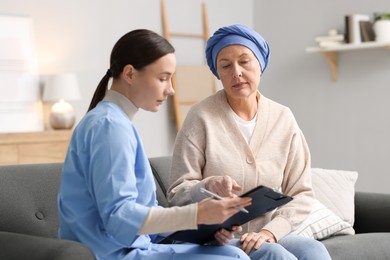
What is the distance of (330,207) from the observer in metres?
3.37

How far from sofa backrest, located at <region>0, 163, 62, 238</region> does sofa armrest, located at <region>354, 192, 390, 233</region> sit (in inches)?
58.8

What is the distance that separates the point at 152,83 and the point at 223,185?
405mm

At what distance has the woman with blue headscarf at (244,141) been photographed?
2631 mm

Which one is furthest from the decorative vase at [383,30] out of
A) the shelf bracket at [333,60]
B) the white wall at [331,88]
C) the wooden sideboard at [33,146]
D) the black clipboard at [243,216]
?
the black clipboard at [243,216]

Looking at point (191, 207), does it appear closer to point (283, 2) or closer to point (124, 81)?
point (124, 81)

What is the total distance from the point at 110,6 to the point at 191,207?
4350mm

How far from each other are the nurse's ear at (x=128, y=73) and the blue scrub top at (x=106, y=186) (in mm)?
85

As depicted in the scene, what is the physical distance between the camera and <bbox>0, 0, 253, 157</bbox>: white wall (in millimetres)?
5578

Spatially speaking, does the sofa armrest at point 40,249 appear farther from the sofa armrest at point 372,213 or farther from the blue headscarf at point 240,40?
the sofa armrest at point 372,213

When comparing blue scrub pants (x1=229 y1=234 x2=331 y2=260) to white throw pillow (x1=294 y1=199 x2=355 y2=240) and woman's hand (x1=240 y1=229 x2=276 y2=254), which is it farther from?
white throw pillow (x1=294 y1=199 x2=355 y2=240)

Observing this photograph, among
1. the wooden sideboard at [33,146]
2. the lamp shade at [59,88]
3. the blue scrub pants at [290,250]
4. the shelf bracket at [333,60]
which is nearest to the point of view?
the blue scrub pants at [290,250]

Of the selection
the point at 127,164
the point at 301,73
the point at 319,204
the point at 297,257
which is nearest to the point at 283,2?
the point at 301,73

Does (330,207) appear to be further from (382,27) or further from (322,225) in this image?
(382,27)

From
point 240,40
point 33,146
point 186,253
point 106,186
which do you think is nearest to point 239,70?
point 240,40
